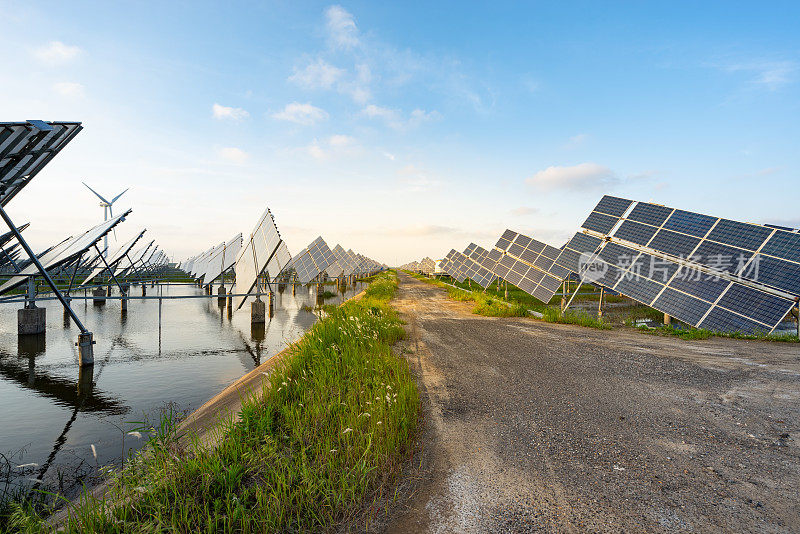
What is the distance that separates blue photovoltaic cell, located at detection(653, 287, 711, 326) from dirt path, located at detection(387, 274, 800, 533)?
368cm

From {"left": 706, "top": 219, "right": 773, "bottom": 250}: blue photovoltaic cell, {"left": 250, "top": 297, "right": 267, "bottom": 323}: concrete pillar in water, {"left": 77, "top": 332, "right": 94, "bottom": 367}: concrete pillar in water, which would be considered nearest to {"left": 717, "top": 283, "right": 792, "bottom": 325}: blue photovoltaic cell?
{"left": 706, "top": 219, "right": 773, "bottom": 250}: blue photovoltaic cell

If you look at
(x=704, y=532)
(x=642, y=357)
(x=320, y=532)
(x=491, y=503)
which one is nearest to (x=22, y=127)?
(x=320, y=532)

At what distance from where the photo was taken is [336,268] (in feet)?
167

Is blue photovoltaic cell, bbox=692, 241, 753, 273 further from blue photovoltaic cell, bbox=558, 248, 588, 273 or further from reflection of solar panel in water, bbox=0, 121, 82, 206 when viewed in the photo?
reflection of solar panel in water, bbox=0, 121, 82, 206

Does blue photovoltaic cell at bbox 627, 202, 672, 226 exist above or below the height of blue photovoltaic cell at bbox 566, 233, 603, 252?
above

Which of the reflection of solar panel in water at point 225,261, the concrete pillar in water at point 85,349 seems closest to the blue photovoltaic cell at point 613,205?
the concrete pillar in water at point 85,349

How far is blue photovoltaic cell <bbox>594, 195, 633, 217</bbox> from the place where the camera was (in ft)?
62.6

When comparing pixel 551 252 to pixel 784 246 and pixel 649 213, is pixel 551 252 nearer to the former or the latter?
pixel 649 213

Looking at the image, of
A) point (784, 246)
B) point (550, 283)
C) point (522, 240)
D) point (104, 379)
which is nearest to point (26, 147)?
point (104, 379)

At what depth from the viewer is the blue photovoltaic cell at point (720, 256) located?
13.7 meters

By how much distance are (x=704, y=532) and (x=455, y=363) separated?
5.94m

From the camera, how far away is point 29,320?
46.6 ft

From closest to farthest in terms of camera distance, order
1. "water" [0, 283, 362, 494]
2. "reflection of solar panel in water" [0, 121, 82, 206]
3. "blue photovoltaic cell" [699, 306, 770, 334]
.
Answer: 1. "water" [0, 283, 362, 494]
2. "reflection of solar panel in water" [0, 121, 82, 206]
3. "blue photovoltaic cell" [699, 306, 770, 334]

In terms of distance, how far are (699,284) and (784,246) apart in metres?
3.25
